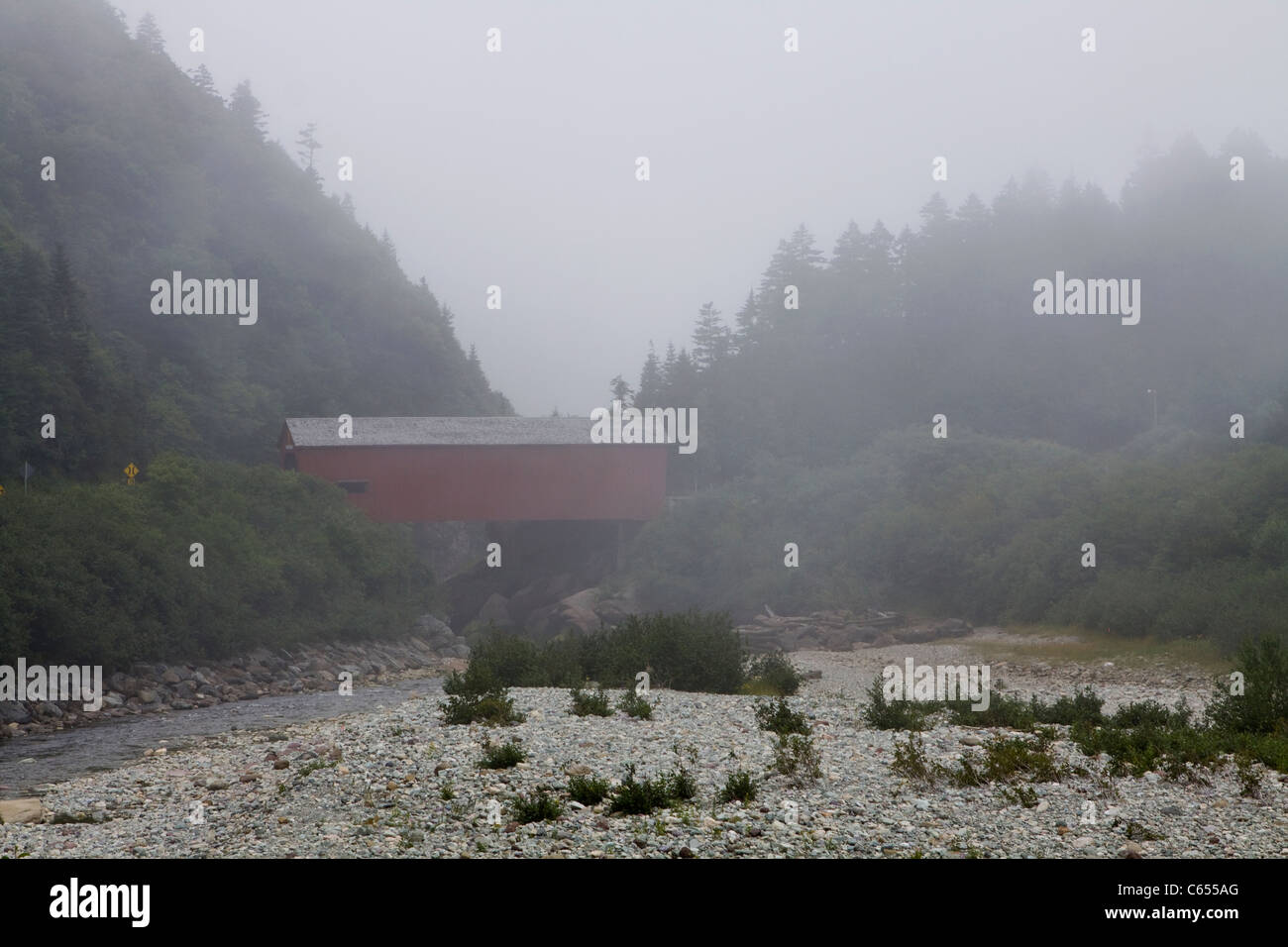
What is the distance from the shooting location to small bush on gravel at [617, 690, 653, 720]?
52.2 feet

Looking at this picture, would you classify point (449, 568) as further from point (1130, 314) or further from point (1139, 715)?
point (1139, 715)

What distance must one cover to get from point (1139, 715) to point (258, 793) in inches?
475

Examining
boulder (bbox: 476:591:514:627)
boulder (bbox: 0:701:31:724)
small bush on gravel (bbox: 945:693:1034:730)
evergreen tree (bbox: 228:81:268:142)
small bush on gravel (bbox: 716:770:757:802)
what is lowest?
boulder (bbox: 476:591:514:627)

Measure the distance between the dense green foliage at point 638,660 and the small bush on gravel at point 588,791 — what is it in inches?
436

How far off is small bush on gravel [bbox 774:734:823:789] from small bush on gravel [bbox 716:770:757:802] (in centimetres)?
74

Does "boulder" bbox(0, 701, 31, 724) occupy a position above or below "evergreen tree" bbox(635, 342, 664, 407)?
below

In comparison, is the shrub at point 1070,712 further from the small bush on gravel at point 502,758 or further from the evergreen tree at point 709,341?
the evergreen tree at point 709,341

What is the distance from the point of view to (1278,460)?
1228 inches

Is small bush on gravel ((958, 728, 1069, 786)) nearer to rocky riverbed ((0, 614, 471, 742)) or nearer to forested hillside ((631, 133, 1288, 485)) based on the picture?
rocky riverbed ((0, 614, 471, 742))

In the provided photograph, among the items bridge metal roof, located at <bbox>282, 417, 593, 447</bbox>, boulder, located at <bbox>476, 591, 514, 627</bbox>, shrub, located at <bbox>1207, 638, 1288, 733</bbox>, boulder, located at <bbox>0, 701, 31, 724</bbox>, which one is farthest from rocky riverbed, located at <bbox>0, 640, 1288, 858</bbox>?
boulder, located at <bbox>476, 591, 514, 627</bbox>

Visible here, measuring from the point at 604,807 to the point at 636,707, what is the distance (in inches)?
258

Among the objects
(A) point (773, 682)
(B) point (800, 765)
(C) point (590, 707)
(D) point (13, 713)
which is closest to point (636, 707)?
(C) point (590, 707)
